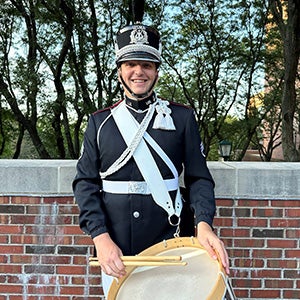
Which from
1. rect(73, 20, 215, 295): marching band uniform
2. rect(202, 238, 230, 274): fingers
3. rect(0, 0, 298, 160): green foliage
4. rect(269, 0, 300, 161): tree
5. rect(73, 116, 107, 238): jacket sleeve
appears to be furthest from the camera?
rect(0, 0, 298, 160): green foliage

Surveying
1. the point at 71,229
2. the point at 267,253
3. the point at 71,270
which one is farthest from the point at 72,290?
the point at 267,253

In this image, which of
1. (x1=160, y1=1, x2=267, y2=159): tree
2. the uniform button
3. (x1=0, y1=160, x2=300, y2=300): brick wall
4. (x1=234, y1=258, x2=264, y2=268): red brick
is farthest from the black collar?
(x1=160, y1=1, x2=267, y2=159): tree

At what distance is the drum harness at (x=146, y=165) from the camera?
6.36 feet

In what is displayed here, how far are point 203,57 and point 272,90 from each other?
2.41 m

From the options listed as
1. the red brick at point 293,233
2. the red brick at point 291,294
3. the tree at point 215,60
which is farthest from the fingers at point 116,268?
the tree at point 215,60

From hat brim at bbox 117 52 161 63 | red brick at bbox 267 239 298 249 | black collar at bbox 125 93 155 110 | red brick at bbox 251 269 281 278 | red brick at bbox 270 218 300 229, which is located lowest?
red brick at bbox 251 269 281 278

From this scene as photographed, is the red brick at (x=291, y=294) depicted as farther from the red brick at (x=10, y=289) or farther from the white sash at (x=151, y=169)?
the red brick at (x=10, y=289)

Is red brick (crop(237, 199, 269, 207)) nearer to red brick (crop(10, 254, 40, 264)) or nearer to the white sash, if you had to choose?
the white sash

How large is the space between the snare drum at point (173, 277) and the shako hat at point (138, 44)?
77 centimetres

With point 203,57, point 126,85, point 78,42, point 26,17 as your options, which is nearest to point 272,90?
point 203,57

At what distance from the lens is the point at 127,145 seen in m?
1.95

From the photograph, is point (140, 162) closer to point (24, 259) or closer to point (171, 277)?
point (171, 277)

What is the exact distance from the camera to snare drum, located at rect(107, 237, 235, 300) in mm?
1632

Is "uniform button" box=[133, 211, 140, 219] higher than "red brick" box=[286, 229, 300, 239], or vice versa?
"uniform button" box=[133, 211, 140, 219]
